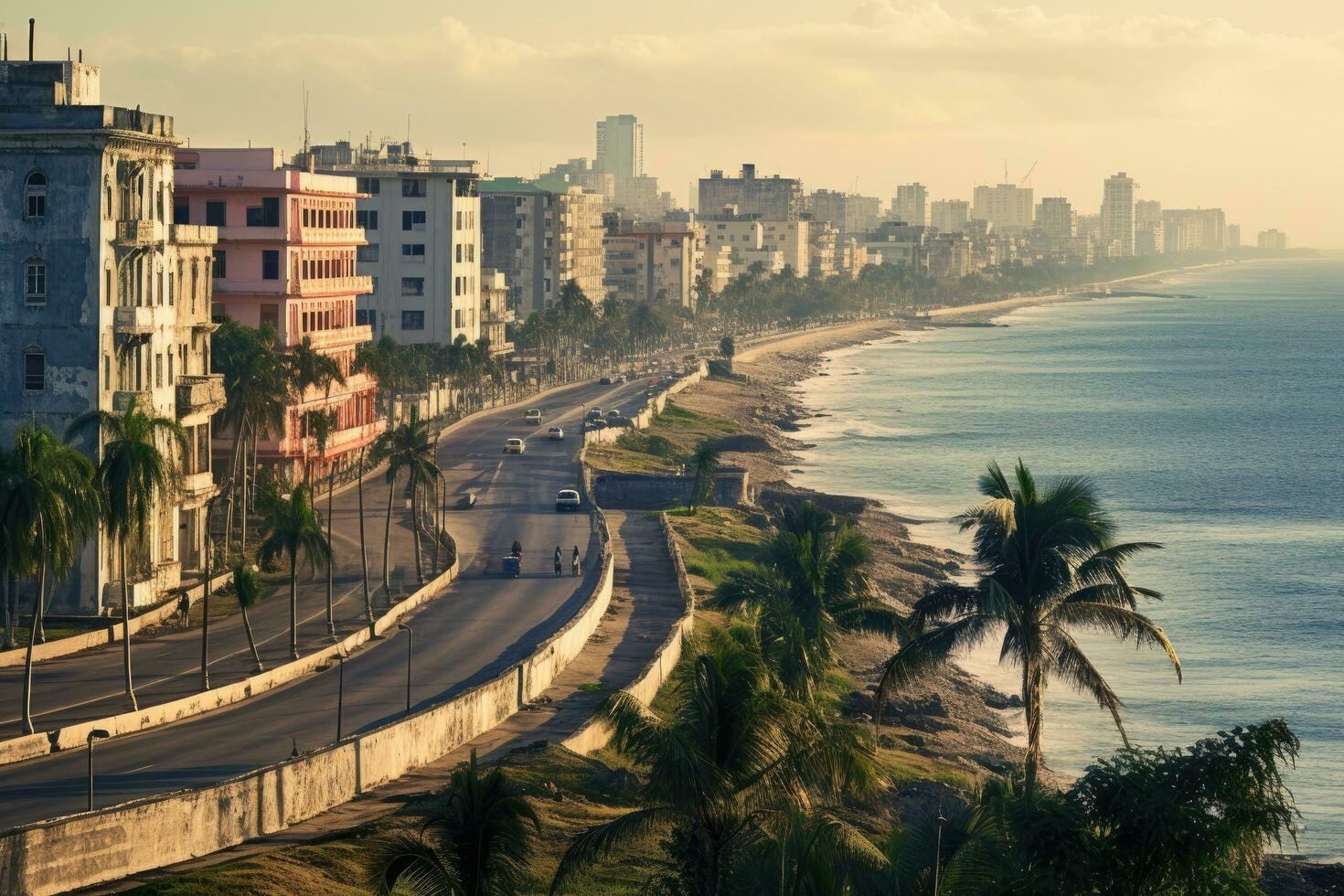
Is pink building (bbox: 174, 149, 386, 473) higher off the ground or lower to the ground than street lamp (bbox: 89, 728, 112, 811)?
higher

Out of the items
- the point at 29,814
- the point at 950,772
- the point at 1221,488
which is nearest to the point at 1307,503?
the point at 1221,488

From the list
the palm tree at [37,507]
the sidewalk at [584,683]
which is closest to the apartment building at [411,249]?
the sidewalk at [584,683]

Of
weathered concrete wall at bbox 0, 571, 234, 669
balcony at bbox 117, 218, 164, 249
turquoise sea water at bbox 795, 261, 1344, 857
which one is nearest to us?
weathered concrete wall at bbox 0, 571, 234, 669

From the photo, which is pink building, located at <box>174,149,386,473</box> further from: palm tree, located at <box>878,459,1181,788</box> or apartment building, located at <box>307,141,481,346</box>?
palm tree, located at <box>878,459,1181,788</box>

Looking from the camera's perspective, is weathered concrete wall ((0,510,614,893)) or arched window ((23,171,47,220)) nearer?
weathered concrete wall ((0,510,614,893))

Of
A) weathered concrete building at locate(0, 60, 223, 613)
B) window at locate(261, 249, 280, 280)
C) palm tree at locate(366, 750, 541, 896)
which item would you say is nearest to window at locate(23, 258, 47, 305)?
weathered concrete building at locate(0, 60, 223, 613)

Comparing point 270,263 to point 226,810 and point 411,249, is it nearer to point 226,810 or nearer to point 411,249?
point 411,249

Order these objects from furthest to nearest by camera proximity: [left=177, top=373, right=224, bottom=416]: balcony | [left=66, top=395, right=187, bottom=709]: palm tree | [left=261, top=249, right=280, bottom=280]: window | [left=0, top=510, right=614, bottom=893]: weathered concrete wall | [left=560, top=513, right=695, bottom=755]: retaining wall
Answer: [left=261, top=249, right=280, bottom=280]: window → [left=177, top=373, right=224, bottom=416]: balcony → [left=66, top=395, right=187, bottom=709]: palm tree → [left=560, top=513, right=695, bottom=755]: retaining wall → [left=0, top=510, right=614, bottom=893]: weathered concrete wall

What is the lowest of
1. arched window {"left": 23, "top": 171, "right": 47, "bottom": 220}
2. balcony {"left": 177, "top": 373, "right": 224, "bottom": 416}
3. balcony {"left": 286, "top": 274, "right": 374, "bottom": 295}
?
balcony {"left": 177, "top": 373, "right": 224, "bottom": 416}
